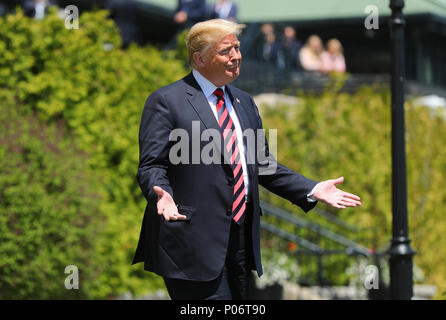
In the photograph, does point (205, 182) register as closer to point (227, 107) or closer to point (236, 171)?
point (236, 171)

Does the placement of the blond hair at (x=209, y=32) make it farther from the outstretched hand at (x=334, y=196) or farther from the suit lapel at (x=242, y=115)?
the outstretched hand at (x=334, y=196)

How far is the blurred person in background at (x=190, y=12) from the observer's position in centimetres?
1130

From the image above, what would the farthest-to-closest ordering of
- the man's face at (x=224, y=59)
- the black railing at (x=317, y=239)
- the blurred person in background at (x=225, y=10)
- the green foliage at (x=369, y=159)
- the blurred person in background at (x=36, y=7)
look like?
the blurred person in background at (x=225, y=10)
the green foliage at (x=369, y=159)
the blurred person in background at (x=36, y=7)
the black railing at (x=317, y=239)
the man's face at (x=224, y=59)

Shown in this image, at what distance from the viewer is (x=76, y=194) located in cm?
713

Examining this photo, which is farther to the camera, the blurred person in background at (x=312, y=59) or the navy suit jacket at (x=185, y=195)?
the blurred person in background at (x=312, y=59)

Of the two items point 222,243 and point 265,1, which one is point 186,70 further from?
point 265,1

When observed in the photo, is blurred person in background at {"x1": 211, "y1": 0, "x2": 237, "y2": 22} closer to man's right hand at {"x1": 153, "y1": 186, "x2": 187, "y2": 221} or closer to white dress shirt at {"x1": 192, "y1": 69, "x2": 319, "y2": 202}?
white dress shirt at {"x1": 192, "y1": 69, "x2": 319, "y2": 202}

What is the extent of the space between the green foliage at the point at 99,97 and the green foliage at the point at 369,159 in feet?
11.0

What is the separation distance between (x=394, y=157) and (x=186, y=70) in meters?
3.70

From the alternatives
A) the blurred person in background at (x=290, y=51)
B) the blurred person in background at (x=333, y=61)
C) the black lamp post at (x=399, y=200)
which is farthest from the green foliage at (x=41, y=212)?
the blurred person in background at (x=333, y=61)

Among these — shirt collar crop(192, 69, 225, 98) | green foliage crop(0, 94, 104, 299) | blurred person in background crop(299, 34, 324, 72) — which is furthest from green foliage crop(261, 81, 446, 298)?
shirt collar crop(192, 69, 225, 98)

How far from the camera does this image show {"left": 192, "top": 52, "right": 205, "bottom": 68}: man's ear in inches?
153

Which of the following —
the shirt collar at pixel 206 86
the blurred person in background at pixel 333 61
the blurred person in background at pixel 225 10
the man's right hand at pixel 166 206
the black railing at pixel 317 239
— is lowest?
the black railing at pixel 317 239

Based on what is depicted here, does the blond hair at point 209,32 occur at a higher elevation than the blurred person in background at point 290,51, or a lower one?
lower
